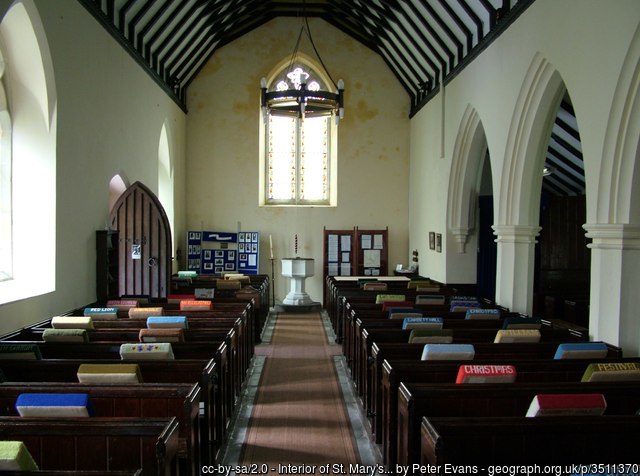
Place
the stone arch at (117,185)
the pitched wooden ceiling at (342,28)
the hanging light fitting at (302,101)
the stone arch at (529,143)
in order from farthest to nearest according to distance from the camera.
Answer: the stone arch at (117,185)
the hanging light fitting at (302,101)
the pitched wooden ceiling at (342,28)
the stone arch at (529,143)

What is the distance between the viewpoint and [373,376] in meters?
4.14

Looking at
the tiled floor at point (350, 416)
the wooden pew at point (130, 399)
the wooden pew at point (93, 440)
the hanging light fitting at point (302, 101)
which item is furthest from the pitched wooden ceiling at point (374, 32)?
the wooden pew at point (93, 440)

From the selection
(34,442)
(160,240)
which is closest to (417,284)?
(160,240)

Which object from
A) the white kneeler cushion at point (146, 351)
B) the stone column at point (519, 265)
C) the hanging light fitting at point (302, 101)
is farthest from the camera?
the hanging light fitting at point (302, 101)

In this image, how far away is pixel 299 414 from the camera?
4715mm

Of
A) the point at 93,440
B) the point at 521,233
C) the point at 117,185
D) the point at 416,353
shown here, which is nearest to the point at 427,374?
the point at 416,353

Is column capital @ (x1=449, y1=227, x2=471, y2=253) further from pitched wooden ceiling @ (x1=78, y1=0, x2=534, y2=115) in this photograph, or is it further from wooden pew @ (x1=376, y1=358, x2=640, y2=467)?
wooden pew @ (x1=376, y1=358, x2=640, y2=467)

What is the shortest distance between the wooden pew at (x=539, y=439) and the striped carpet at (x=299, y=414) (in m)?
1.47

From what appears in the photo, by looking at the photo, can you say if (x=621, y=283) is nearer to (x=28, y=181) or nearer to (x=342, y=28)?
(x=28, y=181)

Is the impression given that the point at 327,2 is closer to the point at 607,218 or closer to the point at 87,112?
the point at 87,112

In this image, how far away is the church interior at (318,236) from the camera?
2.83m

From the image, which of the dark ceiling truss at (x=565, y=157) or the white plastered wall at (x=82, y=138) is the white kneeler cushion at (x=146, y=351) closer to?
the white plastered wall at (x=82, y=138)

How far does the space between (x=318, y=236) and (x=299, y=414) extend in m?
7.31

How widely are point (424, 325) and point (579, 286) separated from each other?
635 centimetres
